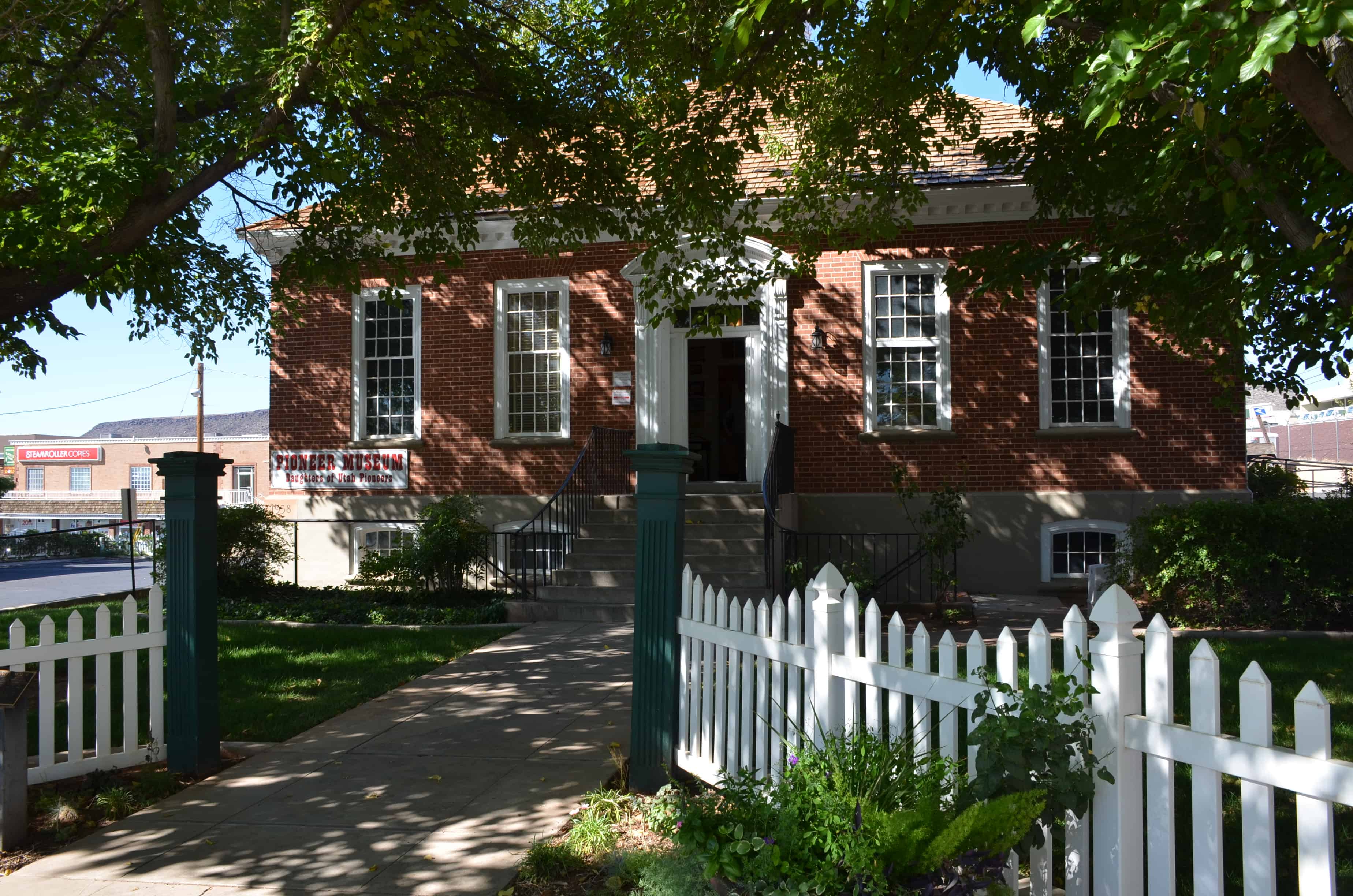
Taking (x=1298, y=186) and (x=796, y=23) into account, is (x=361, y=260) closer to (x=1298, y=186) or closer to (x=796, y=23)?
(x=796, y=23)

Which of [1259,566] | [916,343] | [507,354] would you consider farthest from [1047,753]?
[507,354]

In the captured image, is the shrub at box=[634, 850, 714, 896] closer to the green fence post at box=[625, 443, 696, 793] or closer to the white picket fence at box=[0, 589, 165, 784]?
the green fence post at box=[625, 443, 696, 793]

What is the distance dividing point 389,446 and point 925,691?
43.9 ft

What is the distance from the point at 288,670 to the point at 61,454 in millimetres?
91445

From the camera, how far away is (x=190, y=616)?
6145mm

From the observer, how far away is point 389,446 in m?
16.0

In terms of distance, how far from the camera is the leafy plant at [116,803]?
5.50 meters

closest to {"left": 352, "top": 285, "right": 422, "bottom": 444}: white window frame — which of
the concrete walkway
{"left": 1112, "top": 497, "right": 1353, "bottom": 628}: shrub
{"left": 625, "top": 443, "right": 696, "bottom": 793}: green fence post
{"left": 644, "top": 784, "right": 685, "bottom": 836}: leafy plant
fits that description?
the concrete walkway

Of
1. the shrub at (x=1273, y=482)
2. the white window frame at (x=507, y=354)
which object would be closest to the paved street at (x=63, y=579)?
the white window frame at (x=507, y=354)

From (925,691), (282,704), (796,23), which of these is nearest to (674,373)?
(796,23)

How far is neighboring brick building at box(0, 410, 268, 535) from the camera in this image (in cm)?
6669

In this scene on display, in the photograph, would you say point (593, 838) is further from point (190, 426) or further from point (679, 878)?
point (190, 426)

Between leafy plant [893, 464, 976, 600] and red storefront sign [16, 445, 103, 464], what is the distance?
283ft

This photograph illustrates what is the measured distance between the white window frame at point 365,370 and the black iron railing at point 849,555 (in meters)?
5.78
